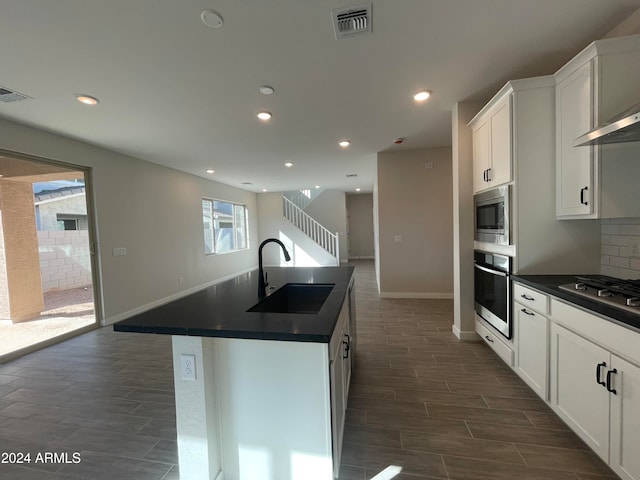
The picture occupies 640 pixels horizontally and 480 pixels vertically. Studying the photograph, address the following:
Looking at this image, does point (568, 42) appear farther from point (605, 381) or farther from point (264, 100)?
point (264, 100)

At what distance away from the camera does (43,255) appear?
10.9ft

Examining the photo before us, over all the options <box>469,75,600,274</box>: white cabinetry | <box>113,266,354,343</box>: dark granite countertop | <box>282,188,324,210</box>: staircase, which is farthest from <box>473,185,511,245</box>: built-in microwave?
<box>282,188,324,210</box>: staircase

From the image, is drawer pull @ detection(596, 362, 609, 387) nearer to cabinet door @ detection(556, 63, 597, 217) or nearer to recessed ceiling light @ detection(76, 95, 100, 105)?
cabinet door @ detection(556, 63, 597, 217)

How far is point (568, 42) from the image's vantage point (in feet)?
6.48

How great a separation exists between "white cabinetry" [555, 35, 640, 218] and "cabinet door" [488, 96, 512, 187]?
15.6 inches

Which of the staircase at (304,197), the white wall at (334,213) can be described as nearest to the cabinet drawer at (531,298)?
the white wall at (334,213)

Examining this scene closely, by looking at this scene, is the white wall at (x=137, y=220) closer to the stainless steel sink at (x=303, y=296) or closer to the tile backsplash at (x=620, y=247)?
the stainless steel sink at (x=303, y=296)

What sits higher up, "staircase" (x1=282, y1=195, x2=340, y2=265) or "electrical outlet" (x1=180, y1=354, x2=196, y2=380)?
"staircase" (x1=282, y1=195, x2=340, y2=265)

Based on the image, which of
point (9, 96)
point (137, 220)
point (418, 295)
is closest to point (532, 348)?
point (418, 295)

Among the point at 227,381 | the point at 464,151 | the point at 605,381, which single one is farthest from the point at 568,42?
the point at 227,381

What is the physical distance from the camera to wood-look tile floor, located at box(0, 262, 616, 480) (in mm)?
1532

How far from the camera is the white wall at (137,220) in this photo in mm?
3512

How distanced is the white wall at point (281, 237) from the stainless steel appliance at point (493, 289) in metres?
5.89

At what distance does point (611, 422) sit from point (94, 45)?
3.75m
